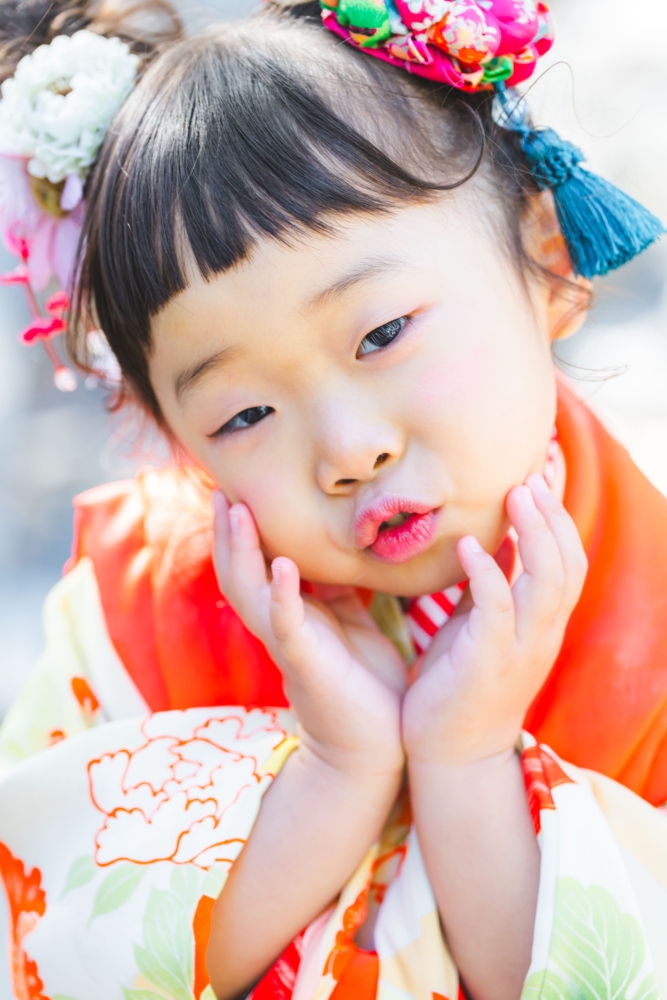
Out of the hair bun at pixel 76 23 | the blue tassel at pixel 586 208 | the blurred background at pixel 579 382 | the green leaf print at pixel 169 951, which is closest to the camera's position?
the green leaf print at pixel 169 951

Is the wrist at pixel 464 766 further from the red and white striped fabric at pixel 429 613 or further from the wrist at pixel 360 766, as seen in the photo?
the red and white striped fabric at pixel 429 613

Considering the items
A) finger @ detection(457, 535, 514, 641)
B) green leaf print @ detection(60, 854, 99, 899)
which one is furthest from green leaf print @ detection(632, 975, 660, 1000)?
green leaf print @ detection(60, 854, 99, 899)

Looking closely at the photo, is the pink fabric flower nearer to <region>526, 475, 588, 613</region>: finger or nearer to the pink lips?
the pink lips

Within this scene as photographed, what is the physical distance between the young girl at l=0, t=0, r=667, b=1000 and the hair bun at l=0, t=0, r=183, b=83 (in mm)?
108

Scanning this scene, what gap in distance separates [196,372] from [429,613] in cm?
42

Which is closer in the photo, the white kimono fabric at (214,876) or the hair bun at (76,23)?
the white kimono fabric at (214,876)

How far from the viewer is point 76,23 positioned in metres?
1.14

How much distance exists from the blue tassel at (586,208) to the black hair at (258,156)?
0.03 metres

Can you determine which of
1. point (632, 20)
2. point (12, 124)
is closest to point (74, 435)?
point (12, 124)

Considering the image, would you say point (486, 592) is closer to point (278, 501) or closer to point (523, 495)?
point (523, 495)

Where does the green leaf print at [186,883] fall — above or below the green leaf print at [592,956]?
below

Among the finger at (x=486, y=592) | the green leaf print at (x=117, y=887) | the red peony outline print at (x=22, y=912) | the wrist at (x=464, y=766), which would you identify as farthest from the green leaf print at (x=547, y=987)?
the red peony outline print at (x=22, y=912)

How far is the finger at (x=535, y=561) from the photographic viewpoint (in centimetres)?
93

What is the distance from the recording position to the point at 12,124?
1067 millimetres
